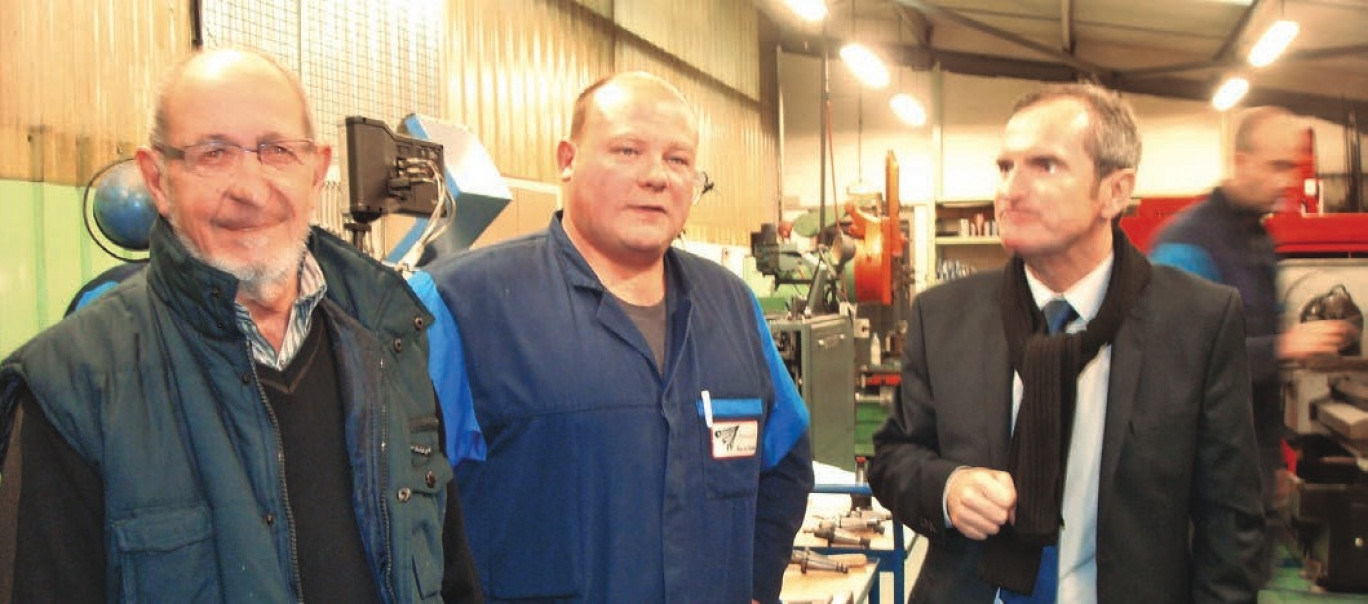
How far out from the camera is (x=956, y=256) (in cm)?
1179

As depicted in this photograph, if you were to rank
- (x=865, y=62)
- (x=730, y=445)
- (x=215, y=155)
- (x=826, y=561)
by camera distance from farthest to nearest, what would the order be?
(x=865, y=62) → (x=826, y=561) → (x=730, y=445) → (x=215, y=155)

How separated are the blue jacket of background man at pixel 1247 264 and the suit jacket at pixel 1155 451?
828 mm

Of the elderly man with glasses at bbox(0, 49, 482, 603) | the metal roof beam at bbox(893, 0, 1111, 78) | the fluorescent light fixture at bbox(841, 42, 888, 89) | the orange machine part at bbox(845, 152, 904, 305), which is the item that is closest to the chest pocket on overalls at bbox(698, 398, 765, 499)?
the elderly man with glasses at bbox(0, 49, 482, 603)

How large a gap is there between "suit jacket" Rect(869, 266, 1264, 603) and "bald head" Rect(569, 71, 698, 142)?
0.65 m

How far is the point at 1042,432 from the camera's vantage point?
4.93 feet

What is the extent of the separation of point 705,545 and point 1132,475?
67 cm

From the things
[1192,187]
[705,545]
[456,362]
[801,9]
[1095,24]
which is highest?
[1095,24]

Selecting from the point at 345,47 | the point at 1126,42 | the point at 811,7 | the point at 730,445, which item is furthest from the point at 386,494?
the point at 1126,42

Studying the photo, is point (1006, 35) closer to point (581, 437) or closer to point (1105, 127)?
point (1105, 127)

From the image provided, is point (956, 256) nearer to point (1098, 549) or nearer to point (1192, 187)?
point (1192, 187)

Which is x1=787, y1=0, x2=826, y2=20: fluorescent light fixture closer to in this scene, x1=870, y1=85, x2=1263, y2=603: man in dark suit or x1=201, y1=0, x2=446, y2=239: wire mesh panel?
x1=201, y1=0, x2=446, y2=239: wire mesh panel

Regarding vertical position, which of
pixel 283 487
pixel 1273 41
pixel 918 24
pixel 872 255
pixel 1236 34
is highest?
pixel 918 24

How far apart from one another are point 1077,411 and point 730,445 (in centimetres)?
56

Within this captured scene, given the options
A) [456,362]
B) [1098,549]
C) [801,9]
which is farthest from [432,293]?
[801,9]
